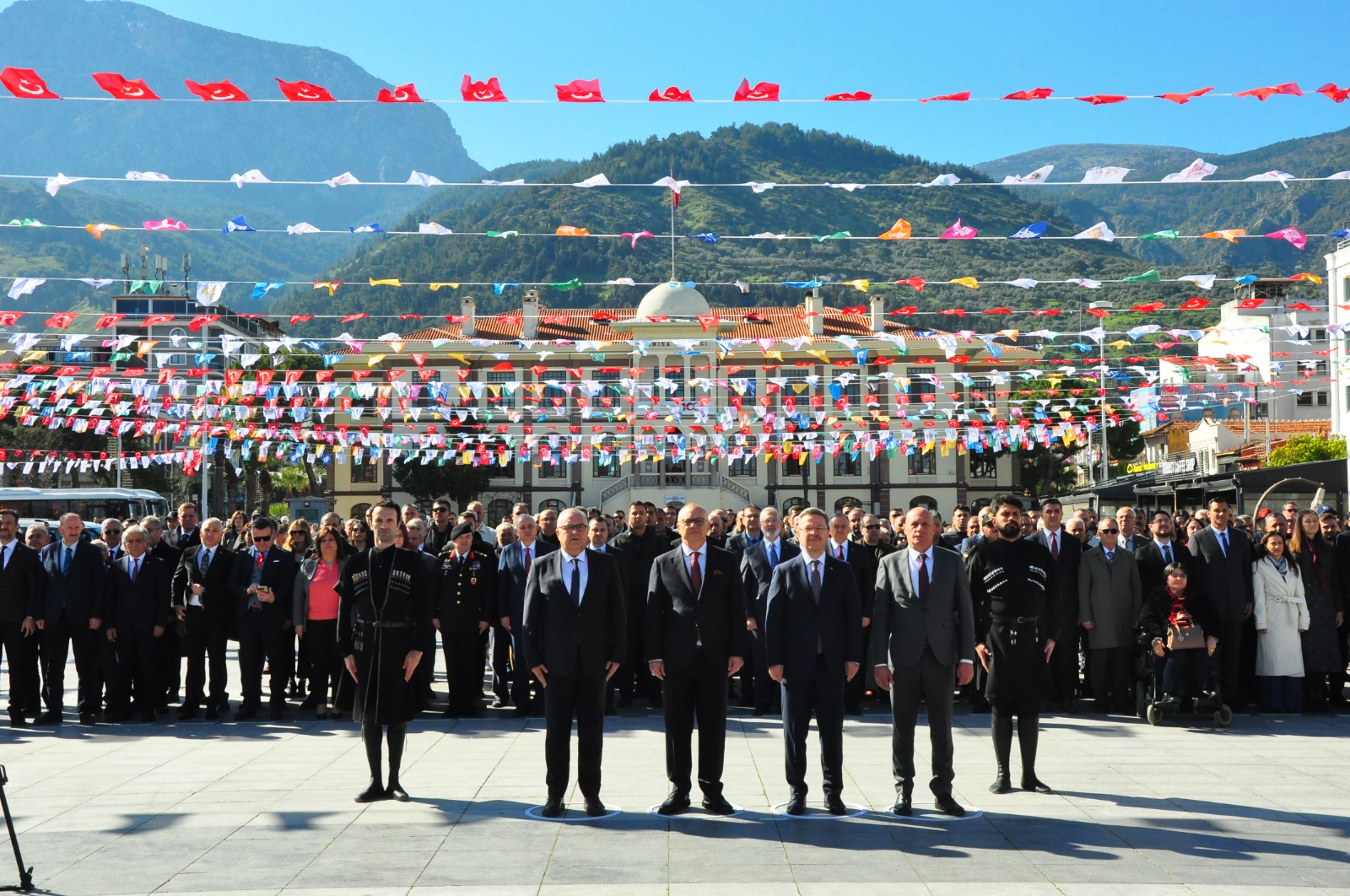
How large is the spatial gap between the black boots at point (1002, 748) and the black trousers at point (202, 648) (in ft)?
23.1

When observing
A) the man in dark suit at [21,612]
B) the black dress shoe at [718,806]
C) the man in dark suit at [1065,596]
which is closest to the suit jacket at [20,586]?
the man in dark suit at [21,612]

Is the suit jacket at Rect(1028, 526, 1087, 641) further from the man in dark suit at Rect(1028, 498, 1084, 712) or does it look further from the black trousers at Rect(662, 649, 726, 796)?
the black trousers at Rect(662, 649, 726, 796)

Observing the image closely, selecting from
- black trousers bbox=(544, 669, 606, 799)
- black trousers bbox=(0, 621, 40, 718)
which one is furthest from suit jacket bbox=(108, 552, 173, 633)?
black trousers bbox=(544, 669, 606, 799)

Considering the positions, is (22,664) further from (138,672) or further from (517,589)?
(517,589)

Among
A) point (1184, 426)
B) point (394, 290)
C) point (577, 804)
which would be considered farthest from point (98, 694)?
point (394, 290)

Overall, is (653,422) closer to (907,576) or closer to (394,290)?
(907,576)

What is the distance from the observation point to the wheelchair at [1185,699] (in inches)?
401

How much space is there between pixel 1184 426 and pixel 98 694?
6919 cm

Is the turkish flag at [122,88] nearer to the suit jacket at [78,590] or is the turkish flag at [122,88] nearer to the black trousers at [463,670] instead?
the suit jacket at [78,590]

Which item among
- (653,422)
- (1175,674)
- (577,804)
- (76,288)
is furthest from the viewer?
(76,288)

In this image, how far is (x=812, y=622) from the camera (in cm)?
719

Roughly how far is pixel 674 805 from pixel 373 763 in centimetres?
188

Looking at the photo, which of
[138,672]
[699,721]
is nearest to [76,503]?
[138,672]

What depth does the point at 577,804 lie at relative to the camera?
7.31m
